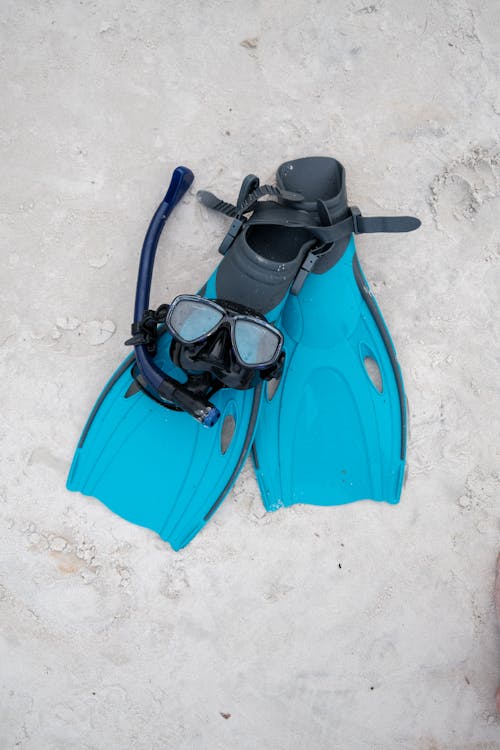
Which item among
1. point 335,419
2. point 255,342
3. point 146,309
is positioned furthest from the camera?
point 335,419

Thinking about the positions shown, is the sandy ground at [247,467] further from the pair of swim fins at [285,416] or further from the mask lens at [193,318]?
the mask lens at [193,318]

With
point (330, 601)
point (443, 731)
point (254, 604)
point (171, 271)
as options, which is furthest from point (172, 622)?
point (171, 271)

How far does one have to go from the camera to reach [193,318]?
1.82 m

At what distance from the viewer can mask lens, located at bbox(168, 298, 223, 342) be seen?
1809 millimetres

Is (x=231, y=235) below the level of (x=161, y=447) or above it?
above

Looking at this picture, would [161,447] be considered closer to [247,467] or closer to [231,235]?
[247,467]

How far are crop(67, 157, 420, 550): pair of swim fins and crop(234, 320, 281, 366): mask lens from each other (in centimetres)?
16

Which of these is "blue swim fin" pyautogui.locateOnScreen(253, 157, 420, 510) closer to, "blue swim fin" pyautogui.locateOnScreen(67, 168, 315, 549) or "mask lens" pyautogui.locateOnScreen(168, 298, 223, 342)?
"blue swim fin" pyautogui.locateOnScreen(67, 168, 315, 549)

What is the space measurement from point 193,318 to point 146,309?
22cm

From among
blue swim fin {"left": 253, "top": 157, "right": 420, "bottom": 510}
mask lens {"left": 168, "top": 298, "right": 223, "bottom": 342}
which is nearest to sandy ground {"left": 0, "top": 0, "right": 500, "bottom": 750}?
blue swim fin {"left": 253, "top": 157, "right": 420, "bottom": 510}

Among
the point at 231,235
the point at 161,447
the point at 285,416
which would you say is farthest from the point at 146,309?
the point at 285,416

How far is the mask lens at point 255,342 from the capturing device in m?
1.81

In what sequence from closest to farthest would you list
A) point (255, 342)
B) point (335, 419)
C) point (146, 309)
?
point (255, 342)
point (146, 309)
point (335, 419)

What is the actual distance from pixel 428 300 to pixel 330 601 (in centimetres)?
110
